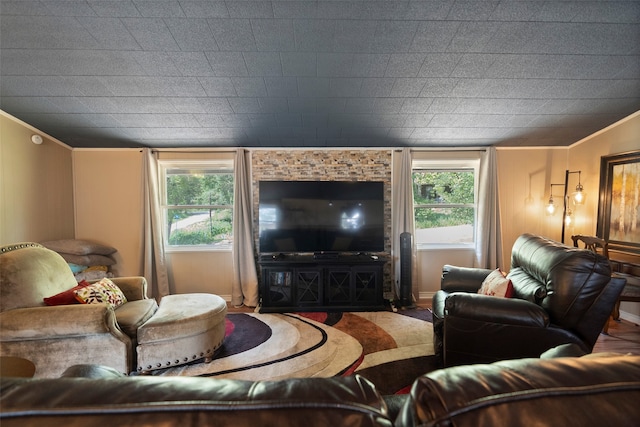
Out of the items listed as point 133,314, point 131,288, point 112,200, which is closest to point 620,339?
point 133,314

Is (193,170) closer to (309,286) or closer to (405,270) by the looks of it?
(309,286)

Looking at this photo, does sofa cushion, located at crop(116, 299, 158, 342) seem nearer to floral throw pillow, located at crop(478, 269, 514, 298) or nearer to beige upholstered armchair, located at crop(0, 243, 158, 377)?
beige upholstered armchair, located at crop(0, 243, 158, 377)

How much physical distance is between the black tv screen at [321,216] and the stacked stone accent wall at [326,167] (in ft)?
0.70

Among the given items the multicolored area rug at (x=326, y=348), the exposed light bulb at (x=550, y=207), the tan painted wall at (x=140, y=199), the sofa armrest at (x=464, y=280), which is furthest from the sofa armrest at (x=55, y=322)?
the exposed light bulb at (x=550, y=207)

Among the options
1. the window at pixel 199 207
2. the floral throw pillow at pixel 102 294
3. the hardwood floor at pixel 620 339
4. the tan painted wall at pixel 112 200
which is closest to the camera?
the floral throw pillow at pixel 102 294

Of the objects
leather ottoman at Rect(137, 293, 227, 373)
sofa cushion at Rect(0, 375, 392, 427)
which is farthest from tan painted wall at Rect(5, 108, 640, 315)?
sofa cushion at Rect(0, 375, 392, 427)

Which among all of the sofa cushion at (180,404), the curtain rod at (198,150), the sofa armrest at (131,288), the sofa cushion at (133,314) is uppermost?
the curtain rod at (198,150)

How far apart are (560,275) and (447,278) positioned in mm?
1001

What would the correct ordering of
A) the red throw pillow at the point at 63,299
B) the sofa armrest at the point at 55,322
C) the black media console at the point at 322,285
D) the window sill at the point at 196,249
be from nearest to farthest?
the sofa armrest at the point at 55,322
the red throw pillow at the point at 63,299
the black media console at the point at 322,285
the window sill at the point at 196,249

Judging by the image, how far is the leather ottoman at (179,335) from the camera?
208cm

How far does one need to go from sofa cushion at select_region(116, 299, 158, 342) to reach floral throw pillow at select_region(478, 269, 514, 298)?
280 cm

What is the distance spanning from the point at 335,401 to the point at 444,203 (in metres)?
4.05

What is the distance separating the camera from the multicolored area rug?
217 cm

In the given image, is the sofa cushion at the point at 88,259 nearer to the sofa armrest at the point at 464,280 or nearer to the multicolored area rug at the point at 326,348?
the multicolored area rug at the point at 326,348
